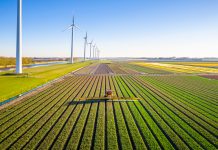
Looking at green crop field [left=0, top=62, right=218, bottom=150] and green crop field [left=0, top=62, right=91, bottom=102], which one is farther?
green crop field [left=0, top=62, right=91, bottom=102]

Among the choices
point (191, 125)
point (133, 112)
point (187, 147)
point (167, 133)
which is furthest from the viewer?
point (133, 112)

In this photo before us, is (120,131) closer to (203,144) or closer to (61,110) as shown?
(203,144)

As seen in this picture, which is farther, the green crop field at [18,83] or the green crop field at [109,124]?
the green crop field at [18,83]

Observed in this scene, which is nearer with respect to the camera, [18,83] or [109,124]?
[109,124]

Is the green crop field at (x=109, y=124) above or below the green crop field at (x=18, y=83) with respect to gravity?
below

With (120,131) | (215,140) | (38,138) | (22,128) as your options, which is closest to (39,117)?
(22,128)

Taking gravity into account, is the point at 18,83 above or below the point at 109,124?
above

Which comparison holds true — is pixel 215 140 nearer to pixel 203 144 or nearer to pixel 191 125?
pixel 203 144

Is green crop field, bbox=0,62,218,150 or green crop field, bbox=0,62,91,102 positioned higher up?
green crop field, bbox=0,62,91,102

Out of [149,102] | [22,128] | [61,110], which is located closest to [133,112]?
[149,102]

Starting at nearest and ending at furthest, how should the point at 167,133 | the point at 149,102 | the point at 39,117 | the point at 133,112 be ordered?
the point at 167,133
the point at 39,117
the point at 133,112
the point at 149,102

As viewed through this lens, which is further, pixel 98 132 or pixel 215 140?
pixel 98 132
